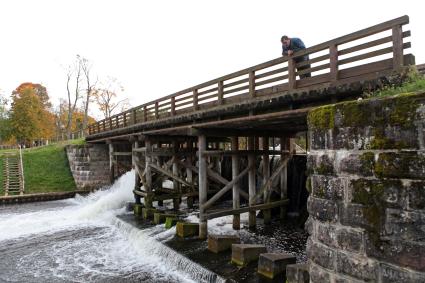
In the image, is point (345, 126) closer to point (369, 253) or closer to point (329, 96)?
point (369, 253)

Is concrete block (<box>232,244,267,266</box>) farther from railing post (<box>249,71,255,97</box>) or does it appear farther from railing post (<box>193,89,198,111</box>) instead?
railing post (<box>193,89,198,111</box>)

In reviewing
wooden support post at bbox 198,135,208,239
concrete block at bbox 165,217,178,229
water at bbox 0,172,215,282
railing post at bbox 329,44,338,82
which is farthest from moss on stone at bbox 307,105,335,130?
concrete block at bbox 165,217,178,229

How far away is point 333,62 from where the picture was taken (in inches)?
231

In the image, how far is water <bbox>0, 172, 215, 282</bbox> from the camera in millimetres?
8281

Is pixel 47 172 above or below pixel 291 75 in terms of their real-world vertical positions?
below

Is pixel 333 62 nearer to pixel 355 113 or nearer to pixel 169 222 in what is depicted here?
pixel 355 113

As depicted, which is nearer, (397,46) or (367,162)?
(367,162)

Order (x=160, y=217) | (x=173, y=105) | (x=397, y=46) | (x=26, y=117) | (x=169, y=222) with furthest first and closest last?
(x=26, y=117) → (x=160, y=217) → (x=173, y=105) → (x=169, y=222) → (x=397, y=46)

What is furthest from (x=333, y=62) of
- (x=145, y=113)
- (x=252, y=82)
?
(x=145, y=113)

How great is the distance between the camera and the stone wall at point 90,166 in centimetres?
2355

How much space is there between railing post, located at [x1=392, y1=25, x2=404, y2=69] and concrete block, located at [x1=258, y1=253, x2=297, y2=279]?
4.03 meters

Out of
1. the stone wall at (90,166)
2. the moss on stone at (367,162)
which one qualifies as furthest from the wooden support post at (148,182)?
the stone wall at (90,166)

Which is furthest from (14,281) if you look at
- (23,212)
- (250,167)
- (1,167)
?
(1,167)

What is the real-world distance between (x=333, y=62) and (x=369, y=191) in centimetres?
312
